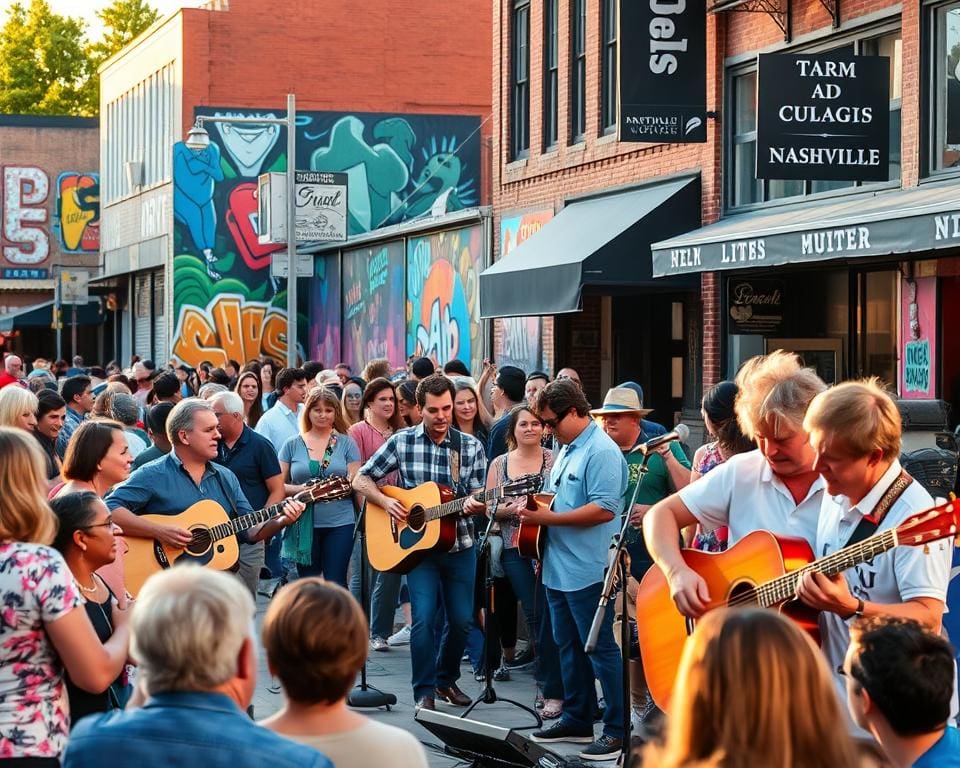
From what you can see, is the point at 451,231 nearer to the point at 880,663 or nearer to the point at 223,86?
the point at 223,86

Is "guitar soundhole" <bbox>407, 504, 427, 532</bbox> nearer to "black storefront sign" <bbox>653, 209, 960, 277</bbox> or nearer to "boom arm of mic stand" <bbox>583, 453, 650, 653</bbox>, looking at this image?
"boom arm of mic stand" <bbox>583, 453, 650, 653</bbox>

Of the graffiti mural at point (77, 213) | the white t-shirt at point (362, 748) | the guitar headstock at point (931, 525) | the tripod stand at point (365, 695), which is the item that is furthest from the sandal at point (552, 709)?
the graffiti mural at point (77, 213)

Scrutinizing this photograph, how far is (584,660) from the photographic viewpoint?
9109 mm

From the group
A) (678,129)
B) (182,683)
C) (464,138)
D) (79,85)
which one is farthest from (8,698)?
(79,85)

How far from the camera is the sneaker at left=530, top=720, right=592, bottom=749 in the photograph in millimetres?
9180

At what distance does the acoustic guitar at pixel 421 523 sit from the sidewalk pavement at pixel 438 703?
3.03 feet

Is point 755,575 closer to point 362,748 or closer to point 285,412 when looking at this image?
point 362,748

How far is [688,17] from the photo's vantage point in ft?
62.5

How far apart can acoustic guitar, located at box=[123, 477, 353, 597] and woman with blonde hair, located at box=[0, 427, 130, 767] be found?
12.0 feet

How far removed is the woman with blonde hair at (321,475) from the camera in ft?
37.8

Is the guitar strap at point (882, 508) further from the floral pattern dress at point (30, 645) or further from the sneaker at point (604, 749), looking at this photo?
the sneaker at point (604, 749)

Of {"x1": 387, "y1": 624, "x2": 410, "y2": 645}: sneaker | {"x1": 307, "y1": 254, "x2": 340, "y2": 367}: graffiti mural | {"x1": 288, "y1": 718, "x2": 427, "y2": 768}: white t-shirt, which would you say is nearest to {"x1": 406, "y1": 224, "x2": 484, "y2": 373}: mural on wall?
{"x1": 307, "y1": 254, "x2": 340, "y2": 367}: graffiti mural

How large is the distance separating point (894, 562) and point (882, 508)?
16cm

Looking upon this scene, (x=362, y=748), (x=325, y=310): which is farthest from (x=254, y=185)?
(x=362, y=748)
